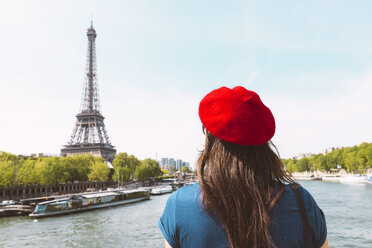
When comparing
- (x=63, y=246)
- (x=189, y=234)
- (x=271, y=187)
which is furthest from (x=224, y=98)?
(x=63, y=246)

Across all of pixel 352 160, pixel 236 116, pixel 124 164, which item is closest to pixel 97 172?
pixel 124 164

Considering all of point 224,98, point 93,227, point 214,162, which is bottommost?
point 93,227

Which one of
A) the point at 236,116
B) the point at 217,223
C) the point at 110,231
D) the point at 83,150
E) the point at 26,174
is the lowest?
the point at 110,231

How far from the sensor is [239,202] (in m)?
1.53

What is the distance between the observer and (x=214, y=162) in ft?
5.37

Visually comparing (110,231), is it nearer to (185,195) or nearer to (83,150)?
(185,195)

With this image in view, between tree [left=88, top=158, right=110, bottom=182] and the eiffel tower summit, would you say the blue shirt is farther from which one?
the eiffel tower summit

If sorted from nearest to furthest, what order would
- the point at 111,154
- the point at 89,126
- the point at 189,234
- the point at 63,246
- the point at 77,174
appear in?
the point at 189,234, the point at 63,246, the point at 77,174, the point at 89,126, the point at 111,154

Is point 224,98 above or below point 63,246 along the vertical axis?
above

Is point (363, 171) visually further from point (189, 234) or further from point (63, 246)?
point (189, 234)

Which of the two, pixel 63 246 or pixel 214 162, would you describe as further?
pixel 63 246

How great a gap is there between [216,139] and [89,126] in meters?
95.1

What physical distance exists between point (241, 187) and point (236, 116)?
0.41 metres

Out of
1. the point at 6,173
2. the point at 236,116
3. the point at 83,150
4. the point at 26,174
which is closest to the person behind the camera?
the point at 236,116
